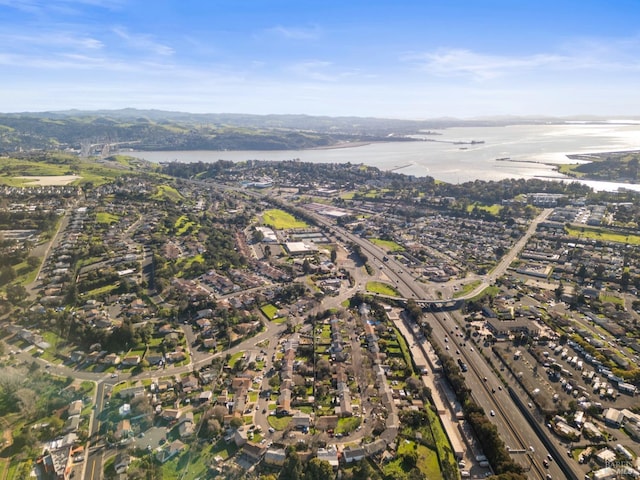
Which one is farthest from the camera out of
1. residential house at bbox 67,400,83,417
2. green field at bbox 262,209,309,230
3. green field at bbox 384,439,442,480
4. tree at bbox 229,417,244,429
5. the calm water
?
the calm water

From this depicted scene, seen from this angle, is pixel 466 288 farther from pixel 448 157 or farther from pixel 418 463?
pixel 448 157

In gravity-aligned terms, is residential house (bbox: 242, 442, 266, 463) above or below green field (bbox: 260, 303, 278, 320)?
below

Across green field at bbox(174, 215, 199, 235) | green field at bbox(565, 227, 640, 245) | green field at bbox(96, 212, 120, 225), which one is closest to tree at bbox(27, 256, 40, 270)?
green field at bbox(96, 212, 120, 225)

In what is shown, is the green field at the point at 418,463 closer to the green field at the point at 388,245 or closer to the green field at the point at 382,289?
the green field at the point at 382,289

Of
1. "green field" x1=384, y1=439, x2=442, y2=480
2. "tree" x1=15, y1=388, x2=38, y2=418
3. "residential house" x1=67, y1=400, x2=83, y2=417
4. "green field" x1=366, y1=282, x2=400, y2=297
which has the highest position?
"green field" x1=366, y1=282, x2=400, y2=297

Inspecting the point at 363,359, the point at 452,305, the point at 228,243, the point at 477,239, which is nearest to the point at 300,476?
the point at 363,359

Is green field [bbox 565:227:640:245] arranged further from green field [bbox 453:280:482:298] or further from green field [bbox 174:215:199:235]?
green field [bbox 174:215:199:235]

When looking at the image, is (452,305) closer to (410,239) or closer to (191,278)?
(410,239)
